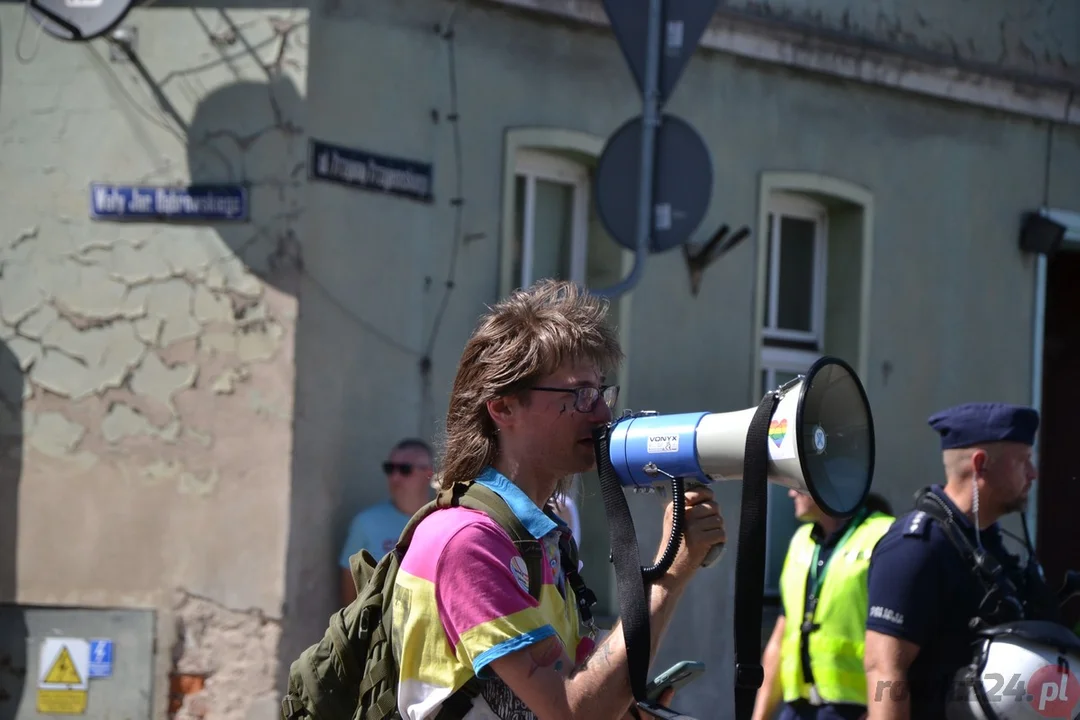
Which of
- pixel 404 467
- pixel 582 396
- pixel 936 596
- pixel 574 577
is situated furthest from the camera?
pixel 404 467

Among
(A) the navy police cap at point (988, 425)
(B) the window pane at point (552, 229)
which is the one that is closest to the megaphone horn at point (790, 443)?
(A) the navy police cap at point (988, 425)

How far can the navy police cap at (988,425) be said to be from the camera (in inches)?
184

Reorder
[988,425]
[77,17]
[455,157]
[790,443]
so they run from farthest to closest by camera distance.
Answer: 1. [455,157]
2. [77,17]
3. [988,425]
4. [790,443]

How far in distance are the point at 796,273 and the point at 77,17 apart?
518 centimetres

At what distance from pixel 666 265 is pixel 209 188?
2.88 meters

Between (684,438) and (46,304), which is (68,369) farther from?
(684,438)

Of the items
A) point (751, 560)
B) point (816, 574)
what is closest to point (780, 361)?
point (816, 574)

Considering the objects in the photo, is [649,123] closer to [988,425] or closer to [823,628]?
[823,628]

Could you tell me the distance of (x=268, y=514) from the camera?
755 cm

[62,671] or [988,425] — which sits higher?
[988,425]

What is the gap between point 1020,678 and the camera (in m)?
4.10

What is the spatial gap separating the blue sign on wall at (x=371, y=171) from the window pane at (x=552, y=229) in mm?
938

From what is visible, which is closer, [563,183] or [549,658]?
[549,658]

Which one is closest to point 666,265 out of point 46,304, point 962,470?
point 46,304
